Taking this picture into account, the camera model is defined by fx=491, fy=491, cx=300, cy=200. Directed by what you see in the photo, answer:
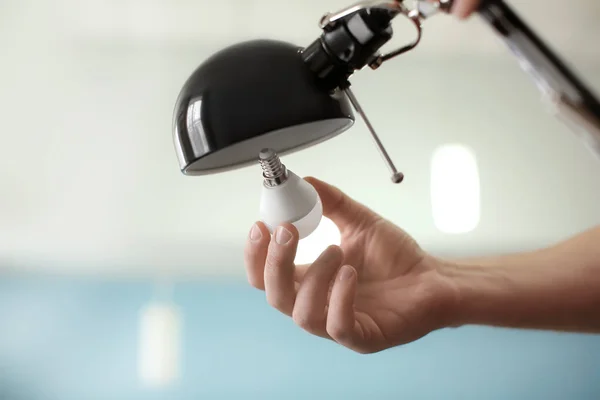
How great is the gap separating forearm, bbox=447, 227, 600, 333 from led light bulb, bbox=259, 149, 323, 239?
25 cm

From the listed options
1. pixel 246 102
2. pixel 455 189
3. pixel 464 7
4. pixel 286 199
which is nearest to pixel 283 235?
pixel 286 199

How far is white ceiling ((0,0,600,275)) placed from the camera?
1.14 metres

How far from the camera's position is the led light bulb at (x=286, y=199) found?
0.45 m

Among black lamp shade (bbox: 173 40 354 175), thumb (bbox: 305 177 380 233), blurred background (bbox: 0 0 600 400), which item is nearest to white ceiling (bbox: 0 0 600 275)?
blurred background (bbox: 0 0 600 400)

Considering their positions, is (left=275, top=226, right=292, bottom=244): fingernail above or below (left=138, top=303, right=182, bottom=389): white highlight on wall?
below

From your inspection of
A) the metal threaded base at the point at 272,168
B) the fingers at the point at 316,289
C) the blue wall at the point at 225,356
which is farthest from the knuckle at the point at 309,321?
the blue wall at the point at 225,356

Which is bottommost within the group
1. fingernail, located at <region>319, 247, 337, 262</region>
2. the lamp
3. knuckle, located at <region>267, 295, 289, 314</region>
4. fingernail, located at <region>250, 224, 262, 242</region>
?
knuckle, located at <region>267, 295, 289, 314</region>

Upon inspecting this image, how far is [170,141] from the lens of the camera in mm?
1195

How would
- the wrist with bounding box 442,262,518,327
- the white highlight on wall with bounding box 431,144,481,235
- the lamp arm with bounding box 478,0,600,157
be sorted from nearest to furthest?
the lamp arm with bounding box 478,0,600,157 < the wrist with bounding box 442,262,518,327 < the white highlight on wall with bounding box 431,144,481,235

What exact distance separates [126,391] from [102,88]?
0.71 meters

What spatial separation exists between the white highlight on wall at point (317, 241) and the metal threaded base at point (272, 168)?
0.11m

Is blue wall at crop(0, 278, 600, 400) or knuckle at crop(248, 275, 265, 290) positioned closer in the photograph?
knuckle at crop(248, 275, 265, 290)

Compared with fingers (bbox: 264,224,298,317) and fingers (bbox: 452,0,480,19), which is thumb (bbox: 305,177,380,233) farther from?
fingers (bbox: 452,0,480,19)

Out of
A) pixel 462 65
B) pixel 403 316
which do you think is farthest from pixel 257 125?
pixel 462 65
